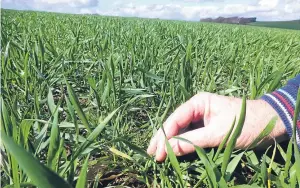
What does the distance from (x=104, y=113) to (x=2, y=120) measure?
20.1 inches

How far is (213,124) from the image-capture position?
2.72 ft

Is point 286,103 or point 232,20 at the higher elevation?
point 232,20

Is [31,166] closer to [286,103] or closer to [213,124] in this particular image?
[213,124]

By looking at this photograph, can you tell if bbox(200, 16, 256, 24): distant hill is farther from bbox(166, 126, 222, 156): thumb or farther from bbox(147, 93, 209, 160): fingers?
bbox(166, 126, 222, 156): thumb

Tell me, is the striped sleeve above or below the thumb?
above

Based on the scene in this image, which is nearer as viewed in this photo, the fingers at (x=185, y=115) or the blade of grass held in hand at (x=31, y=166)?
the blade of grass held in hand at (x=31, y=166)

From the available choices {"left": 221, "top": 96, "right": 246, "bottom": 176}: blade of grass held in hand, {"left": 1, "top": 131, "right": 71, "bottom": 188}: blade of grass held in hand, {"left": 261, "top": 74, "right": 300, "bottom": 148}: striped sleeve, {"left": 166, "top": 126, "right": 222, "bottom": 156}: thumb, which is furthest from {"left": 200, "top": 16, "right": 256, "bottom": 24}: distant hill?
{"left": 1, "top": 131, "right": 71, "bottom": 188}: blade of grass held in hand

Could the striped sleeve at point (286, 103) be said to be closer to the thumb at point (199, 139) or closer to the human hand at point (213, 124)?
the human hand at point (213, 124)

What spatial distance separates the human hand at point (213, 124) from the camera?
2.67 ft

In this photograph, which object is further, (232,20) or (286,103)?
(232,20)

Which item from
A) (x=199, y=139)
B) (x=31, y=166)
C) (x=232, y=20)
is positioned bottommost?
(x=199, y=139)

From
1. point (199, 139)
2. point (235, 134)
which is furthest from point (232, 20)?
point (235, 134)

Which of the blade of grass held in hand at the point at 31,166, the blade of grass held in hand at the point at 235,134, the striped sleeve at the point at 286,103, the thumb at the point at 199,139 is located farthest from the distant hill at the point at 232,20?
the blade of grass held in hand at the point at 31,166

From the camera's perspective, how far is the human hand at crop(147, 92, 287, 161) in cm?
81
